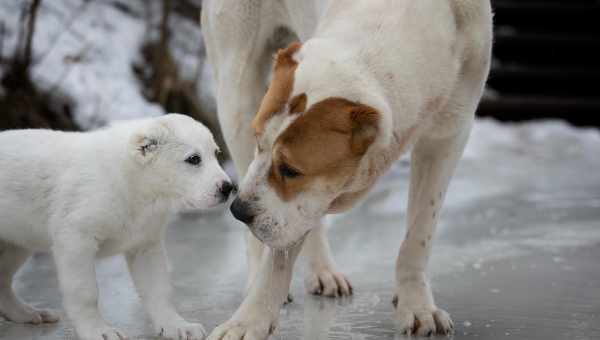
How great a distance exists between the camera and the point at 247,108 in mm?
4117

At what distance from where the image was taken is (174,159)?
3152 millimetres

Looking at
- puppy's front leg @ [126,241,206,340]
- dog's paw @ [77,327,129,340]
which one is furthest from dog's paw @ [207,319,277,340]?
dog's paw @ [77,327,129,340]

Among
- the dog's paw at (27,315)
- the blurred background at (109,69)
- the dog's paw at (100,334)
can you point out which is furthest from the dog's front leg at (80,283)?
the blurred background at (109,69)

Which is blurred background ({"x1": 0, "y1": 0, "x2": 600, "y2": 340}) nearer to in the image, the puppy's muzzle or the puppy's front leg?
the puppy's front leg

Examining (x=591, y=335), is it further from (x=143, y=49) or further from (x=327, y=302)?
(x=143, y=49)

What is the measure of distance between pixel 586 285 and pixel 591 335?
0.87 m

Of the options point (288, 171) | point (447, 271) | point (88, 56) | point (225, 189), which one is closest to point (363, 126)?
point (288, 171)

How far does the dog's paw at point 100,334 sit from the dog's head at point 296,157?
0.59m

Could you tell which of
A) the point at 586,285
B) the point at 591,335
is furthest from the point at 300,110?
the point at 586,285

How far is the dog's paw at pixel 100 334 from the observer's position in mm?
3006

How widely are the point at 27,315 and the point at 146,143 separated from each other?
0.80 metres

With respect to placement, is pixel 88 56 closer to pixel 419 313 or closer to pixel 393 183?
pixel 393 183

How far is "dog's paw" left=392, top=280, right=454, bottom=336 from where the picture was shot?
335 cm

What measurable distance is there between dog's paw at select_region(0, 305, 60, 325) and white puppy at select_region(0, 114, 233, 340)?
0.25 metres
